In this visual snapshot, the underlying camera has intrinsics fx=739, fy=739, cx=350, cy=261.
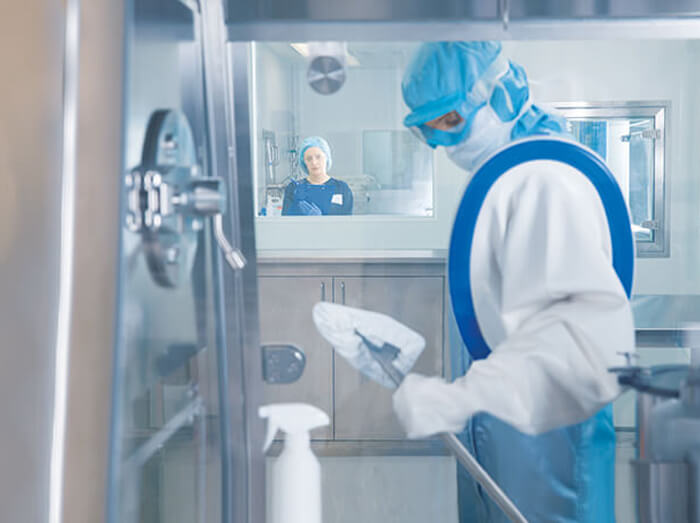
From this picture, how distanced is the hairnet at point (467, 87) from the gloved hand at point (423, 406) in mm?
301

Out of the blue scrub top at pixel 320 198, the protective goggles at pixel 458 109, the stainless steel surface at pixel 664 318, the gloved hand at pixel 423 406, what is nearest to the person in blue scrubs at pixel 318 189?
the blue scrub top at pixel 320 198

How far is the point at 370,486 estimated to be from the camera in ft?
3.12

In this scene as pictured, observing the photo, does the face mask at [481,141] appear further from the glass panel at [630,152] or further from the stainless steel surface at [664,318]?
the stainless steel surface at [664,318]

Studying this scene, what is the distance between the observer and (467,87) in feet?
2.96

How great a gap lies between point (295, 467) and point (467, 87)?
518 millimetres

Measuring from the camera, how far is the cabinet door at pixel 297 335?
0.93 metres

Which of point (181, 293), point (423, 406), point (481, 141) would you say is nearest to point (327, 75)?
point (481, 141)

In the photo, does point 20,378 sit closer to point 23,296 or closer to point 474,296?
point 23,296

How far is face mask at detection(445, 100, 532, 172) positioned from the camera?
899 millimetres

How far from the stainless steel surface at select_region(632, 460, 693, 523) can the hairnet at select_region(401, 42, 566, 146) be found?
1.36 ft

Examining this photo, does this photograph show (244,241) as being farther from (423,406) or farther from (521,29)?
(521,29)

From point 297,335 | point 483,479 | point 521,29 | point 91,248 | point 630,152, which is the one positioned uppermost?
point 521,29

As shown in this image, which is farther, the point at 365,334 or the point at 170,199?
the point at 365,334

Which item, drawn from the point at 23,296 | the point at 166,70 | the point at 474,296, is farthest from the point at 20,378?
the point at 474,296
